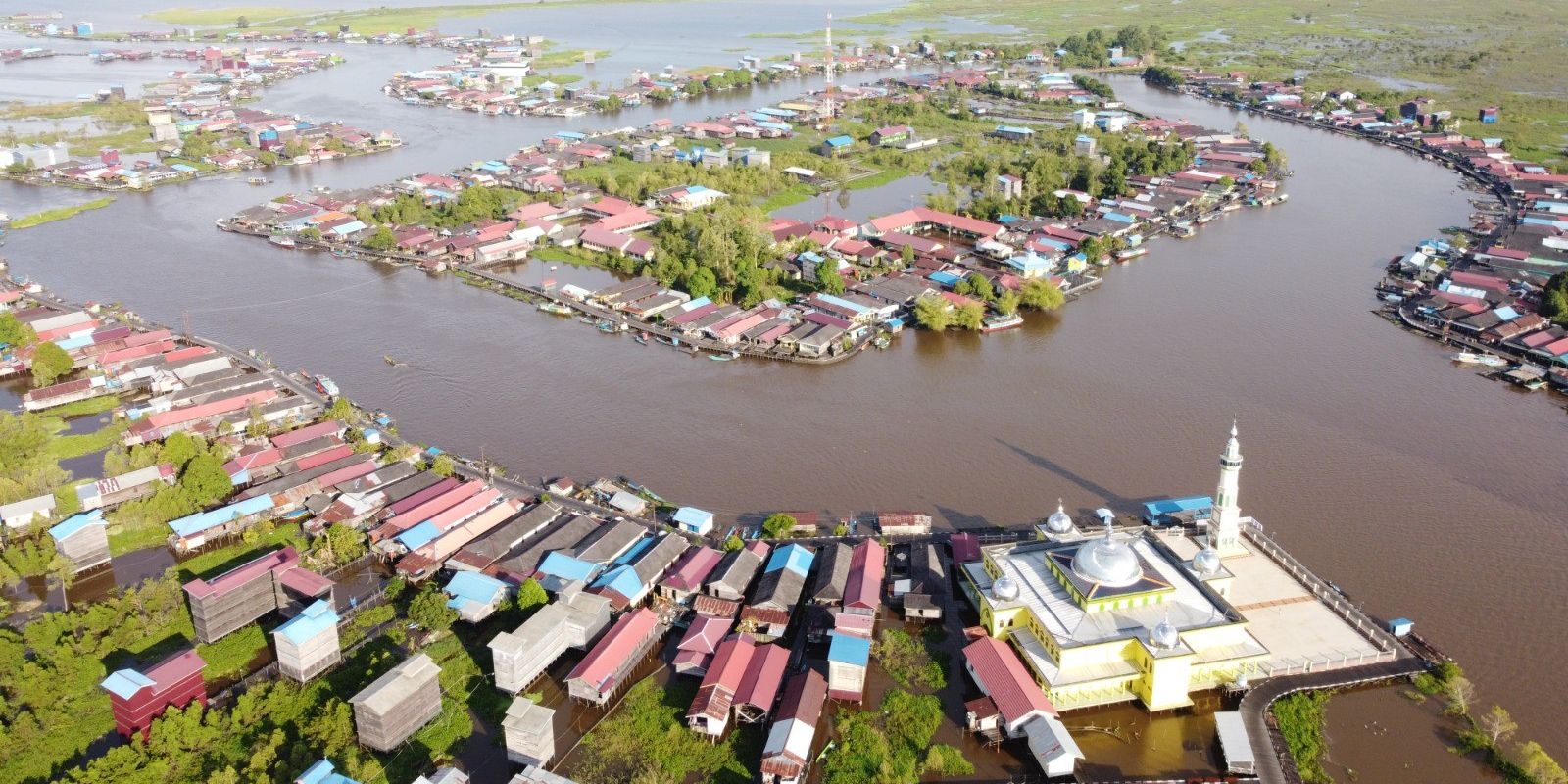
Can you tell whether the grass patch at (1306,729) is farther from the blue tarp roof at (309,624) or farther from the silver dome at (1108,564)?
the blue tarp roof at (309,624)

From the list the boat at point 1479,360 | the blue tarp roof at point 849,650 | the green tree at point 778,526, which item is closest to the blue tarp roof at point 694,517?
the green tree at point 778,526

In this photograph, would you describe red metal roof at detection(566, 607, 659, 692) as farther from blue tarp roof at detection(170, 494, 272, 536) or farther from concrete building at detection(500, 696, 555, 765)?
blue tarp roof at detection(170, 494, 272, 536)

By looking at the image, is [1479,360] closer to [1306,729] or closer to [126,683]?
[1306,729]

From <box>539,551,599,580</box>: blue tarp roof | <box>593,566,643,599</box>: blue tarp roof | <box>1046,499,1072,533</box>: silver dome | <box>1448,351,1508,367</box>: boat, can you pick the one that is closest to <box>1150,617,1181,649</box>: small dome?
<box>1046,499,1072,533</box>: silver dome

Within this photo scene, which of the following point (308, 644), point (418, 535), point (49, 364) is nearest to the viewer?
point (308, 644)

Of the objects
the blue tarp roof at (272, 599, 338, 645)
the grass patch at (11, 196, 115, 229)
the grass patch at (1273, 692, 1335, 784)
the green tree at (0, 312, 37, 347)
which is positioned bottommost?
the grass patch at (1273, 692, 1335, 784)

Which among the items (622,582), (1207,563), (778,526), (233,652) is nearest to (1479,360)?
(1207,563)
